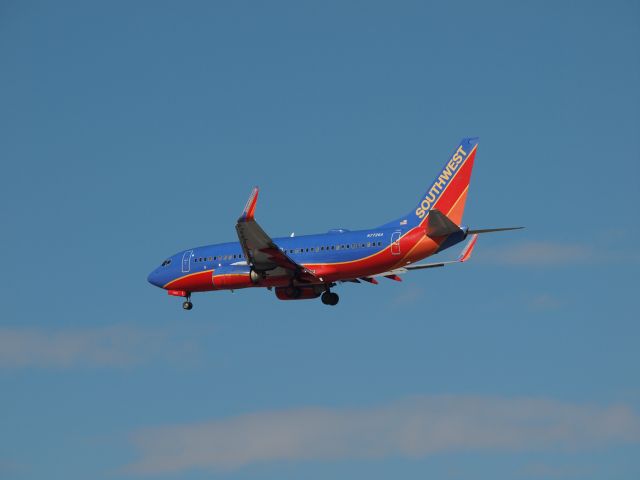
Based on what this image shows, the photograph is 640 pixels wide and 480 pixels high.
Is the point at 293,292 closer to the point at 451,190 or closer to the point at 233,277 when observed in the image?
the point at 233,277

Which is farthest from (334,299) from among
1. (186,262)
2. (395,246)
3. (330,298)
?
(186,262)

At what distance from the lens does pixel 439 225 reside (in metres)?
83.2

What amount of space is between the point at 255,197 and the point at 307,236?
25.6 feet

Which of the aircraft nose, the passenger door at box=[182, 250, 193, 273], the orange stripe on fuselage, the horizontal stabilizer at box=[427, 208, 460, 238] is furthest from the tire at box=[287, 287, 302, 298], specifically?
the horizontal stabilizer at box=[427, 208, 460, 238]

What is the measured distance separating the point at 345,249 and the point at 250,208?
7456mm

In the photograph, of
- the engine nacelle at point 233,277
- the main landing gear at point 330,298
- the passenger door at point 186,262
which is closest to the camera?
the engine nacelle at point 233,277

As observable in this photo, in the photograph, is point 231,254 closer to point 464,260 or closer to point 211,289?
point 211,289

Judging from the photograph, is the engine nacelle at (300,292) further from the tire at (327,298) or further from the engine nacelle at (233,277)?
the engine nacelle at (233,277)

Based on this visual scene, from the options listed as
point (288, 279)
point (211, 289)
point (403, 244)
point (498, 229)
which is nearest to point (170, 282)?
point (211, 289)

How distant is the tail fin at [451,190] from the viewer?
8700cm

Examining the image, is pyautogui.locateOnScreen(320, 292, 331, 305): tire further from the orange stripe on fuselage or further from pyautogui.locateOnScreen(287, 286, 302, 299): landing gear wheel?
the orange stripe on fuselage

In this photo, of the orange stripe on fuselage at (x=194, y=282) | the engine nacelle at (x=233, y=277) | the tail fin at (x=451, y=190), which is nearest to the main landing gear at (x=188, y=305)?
the orange stripe on fuselage at (x=194, y=282)

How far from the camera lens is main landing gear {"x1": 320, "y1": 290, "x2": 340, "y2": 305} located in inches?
3620

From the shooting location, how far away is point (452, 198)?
286 feet
